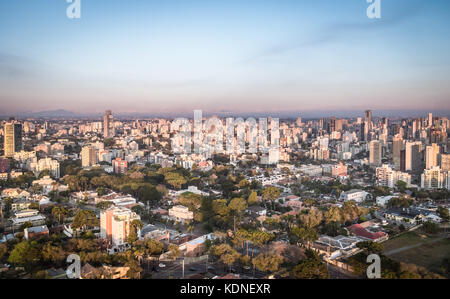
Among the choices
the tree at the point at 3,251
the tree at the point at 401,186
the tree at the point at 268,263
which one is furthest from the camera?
the tree at the point at 401,186

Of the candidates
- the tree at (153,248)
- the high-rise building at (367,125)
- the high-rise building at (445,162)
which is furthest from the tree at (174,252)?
the high-rise building at (367,125)

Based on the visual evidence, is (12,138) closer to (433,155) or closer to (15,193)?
(15,193)

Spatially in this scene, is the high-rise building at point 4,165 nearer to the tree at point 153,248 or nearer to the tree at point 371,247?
the tree at point 153,248

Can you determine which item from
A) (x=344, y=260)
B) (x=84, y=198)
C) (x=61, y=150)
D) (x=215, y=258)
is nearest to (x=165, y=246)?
(x=215, y=258)

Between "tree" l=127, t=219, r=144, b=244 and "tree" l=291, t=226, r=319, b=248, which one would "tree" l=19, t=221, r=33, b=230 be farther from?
"tree" l=291, t=226, r=319, b=248

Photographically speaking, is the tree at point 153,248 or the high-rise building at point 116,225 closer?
the tree at point 153,248

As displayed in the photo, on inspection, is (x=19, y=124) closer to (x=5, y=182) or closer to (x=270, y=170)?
(x=5, y=182)
